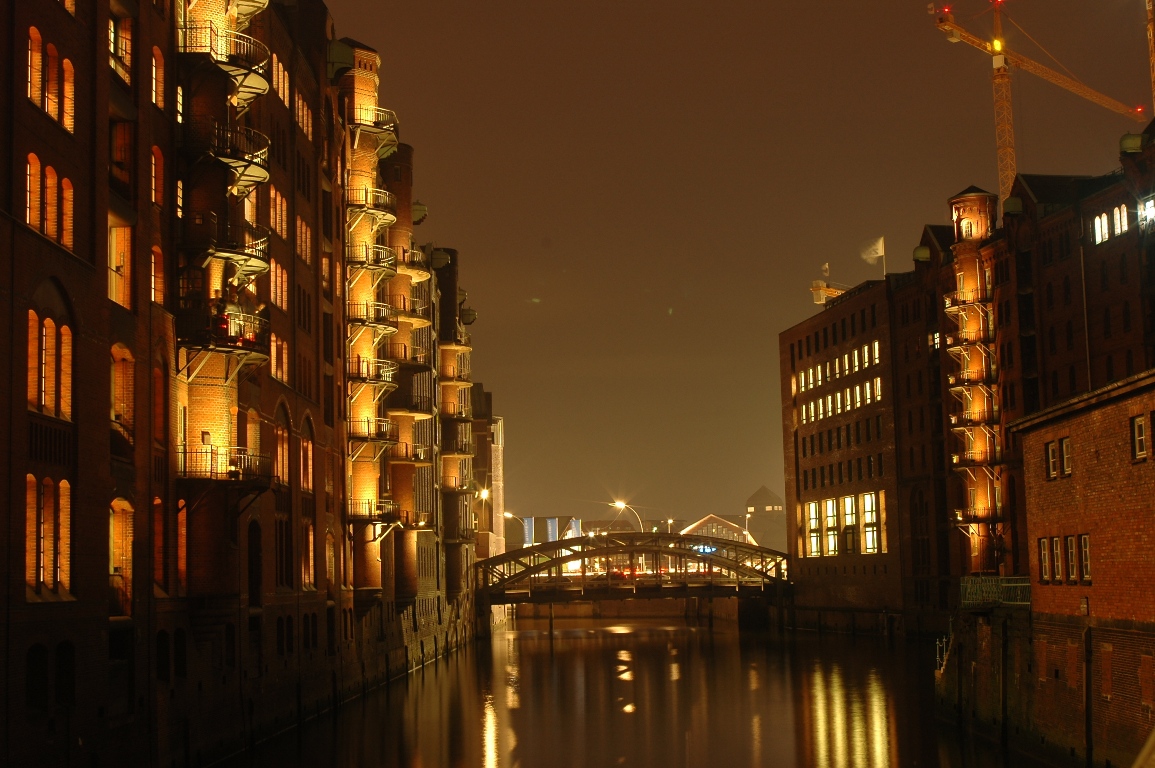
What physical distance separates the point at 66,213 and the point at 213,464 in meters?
9.55

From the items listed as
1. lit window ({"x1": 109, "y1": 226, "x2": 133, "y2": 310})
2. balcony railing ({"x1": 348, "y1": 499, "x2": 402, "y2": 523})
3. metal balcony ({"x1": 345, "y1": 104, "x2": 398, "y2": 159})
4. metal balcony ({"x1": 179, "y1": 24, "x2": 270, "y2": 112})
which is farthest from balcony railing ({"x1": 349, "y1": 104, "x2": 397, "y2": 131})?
lit window ({"x1": 109, "y1": 226, "x2": 133, "y2": 310})

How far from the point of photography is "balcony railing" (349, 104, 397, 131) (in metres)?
62.5

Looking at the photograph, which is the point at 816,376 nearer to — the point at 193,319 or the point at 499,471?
the point at 499,471

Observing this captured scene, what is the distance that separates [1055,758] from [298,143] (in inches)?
1237

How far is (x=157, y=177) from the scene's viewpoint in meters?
36.3

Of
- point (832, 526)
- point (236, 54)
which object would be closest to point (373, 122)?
point (236, 54)

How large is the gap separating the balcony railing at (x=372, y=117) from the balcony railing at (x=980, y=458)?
1533 inches

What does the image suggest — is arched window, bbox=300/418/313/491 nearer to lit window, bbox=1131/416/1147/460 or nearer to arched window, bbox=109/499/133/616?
arched window, bbox=109/499/133/616

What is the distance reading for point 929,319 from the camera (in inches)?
3725

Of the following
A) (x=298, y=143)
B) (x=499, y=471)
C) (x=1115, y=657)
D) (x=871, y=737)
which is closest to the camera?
(x=1115, y=657)

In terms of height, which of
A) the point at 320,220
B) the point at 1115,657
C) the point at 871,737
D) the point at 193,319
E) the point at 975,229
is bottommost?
the point at 871,737

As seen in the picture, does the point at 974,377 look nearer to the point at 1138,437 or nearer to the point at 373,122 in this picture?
the point at 373,122

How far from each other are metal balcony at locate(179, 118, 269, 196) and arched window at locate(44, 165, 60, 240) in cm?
881

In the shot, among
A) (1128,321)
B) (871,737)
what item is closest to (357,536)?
(871,737)
